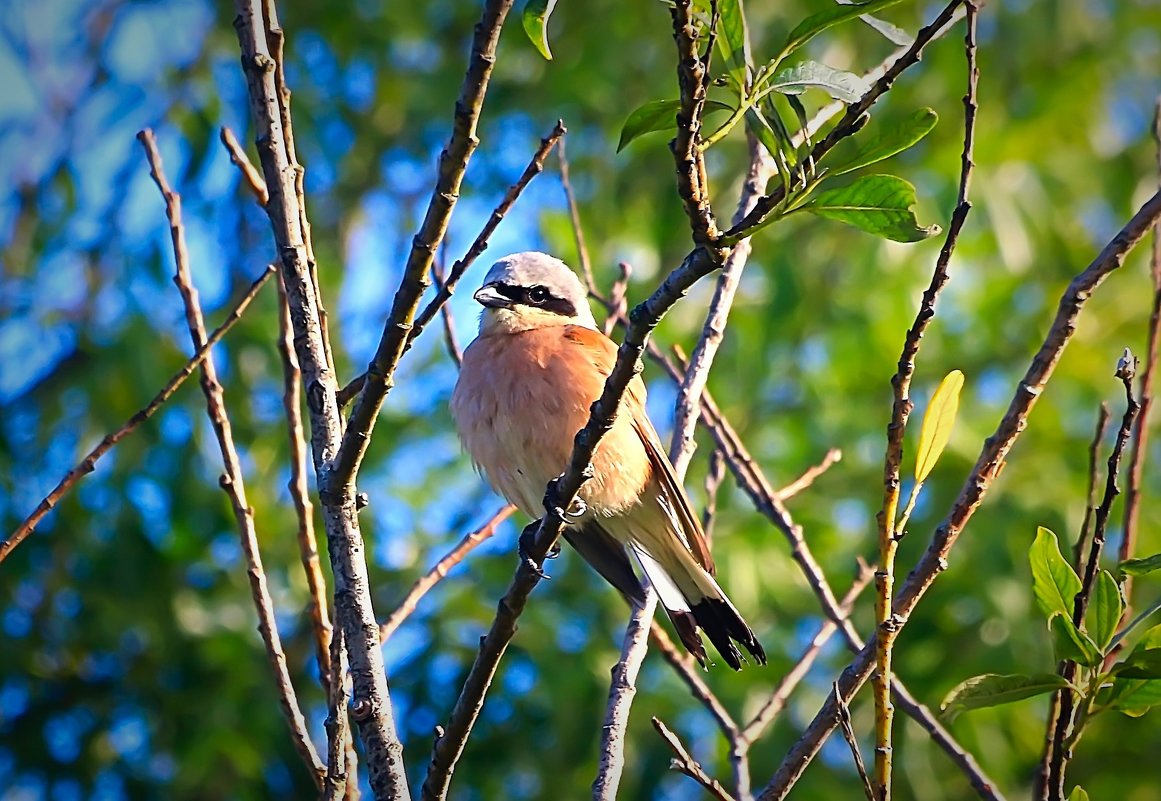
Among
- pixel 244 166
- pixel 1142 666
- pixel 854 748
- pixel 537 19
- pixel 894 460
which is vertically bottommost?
pixel 1142 666

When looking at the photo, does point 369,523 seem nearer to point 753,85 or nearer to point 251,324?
point 251,324

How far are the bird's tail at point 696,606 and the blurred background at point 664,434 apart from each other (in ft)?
3.79

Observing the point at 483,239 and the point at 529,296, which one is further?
the point at 529,296

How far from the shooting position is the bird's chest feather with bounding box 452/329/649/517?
3.65 metres

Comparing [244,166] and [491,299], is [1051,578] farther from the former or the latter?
[491,299]

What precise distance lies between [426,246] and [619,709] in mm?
1029

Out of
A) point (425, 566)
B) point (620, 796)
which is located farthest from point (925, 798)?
point (425, 566)

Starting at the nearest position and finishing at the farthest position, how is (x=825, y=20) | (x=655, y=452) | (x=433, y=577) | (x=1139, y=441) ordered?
(x=825, y=20), (x=1139, y=441), (x=433, y=577), (x=655, y=452)

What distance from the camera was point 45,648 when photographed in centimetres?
575

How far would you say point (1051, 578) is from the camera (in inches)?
→ 76.2

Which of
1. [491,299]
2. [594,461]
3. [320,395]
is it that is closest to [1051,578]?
[320,395]

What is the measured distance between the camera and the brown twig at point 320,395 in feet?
6.86

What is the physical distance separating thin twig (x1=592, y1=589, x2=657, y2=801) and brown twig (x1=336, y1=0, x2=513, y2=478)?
26.9 inches

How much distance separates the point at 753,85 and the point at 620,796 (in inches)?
144
